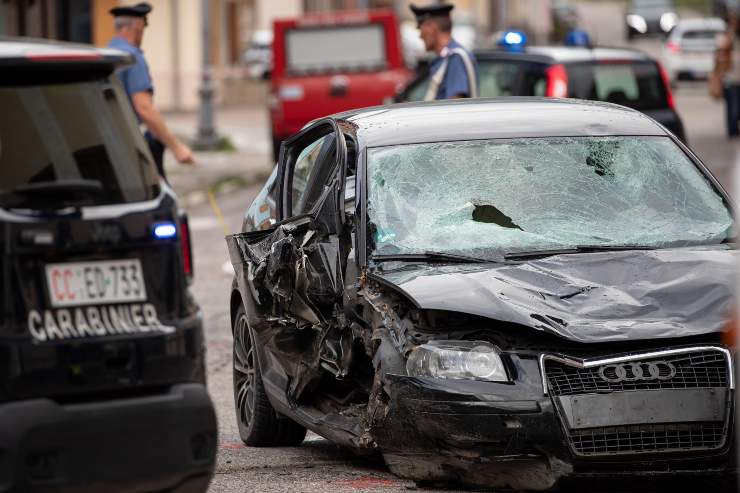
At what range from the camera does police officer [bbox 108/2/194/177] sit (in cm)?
1231

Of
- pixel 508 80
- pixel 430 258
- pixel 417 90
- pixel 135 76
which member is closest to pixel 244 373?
pixel 430 258

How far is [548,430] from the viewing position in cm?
618

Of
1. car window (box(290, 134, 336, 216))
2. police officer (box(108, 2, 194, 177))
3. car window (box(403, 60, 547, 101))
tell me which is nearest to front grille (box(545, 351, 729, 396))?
car window (box(290, 134, 336, 216))

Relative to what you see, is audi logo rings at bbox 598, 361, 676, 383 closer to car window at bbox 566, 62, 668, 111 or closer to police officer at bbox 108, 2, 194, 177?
police officer at bbox 108, 2, 194, 177

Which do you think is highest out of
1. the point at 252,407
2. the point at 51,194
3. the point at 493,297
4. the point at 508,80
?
the point at 51,194

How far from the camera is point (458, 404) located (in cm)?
625

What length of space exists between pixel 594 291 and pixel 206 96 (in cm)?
2313

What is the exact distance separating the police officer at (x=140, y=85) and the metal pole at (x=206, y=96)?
16.7 m

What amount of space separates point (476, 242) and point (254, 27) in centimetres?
4855

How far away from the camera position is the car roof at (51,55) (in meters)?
5.27

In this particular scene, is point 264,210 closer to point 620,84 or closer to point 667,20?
point 620,84

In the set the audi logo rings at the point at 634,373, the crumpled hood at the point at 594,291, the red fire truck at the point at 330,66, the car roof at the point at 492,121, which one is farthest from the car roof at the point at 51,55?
the red fire truck at the point at 330,66

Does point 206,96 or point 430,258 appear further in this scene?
point 206,96

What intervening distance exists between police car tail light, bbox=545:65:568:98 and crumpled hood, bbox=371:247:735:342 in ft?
26.7
